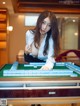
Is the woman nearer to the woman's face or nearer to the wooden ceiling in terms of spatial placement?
the woman's face

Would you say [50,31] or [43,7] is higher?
[43,7]

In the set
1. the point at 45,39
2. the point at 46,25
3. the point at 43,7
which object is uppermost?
the point at 43,7

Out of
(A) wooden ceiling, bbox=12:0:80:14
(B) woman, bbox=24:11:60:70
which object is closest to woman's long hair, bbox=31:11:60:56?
(B) woman, bbox=24:11:60:70

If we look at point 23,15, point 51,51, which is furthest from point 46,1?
point 51,51

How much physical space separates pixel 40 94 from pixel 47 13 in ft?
3.16

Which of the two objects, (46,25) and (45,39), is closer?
(46,25)

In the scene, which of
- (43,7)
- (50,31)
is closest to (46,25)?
(50,31)

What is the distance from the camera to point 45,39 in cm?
263

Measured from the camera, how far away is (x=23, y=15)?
9.76m

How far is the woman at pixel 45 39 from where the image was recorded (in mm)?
2369

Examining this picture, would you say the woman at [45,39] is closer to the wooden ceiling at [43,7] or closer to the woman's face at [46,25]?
the woman's face at [46,25]

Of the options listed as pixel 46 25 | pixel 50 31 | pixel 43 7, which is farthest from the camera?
pixel 43 7

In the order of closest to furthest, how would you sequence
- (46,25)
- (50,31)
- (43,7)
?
(46,25) → (50,31) → (43,7)

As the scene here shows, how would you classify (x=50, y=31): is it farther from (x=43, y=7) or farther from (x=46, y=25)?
(x=43, y=7)
